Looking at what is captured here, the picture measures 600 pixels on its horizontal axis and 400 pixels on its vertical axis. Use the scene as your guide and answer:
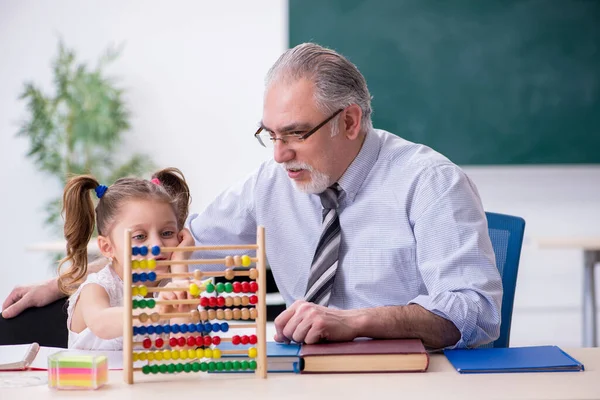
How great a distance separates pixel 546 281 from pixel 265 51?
267 centimetres

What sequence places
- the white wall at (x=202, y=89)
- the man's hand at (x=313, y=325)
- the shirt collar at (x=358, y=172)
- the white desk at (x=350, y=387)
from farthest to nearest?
the white wall at (x=202, y=89)
the shirt collar at (x=358, y=172)
the man's hand at (x=313, y=325)
the white desk at (x=350, y=387)

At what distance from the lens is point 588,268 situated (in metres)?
4.79

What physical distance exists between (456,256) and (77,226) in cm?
100

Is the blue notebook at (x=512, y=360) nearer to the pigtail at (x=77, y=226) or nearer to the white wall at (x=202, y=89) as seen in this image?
the pigtail at (x=77, y=226)

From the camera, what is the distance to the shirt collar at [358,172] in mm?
2264

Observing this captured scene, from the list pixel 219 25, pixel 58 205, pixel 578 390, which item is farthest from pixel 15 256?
pixel 578 390

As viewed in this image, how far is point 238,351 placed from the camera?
162 centimetres

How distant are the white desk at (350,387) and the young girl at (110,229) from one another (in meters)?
0.49

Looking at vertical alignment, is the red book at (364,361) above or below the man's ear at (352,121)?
below

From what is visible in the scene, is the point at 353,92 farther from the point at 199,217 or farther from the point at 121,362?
the point at 121,362

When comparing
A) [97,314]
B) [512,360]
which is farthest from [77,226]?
[512,360]

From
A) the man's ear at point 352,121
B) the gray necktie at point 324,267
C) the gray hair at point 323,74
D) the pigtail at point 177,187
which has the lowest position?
the gray necktie at point 324,267

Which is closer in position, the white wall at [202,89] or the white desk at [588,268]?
the white desk at [588,268]

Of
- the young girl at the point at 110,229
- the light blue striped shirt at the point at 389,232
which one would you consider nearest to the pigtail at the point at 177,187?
the young girl at the point at 110,229
